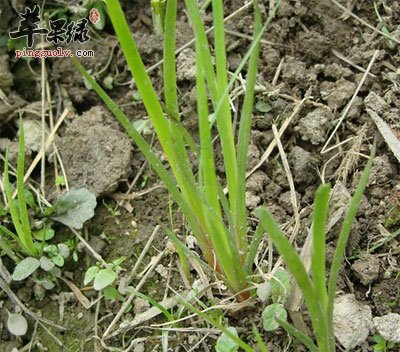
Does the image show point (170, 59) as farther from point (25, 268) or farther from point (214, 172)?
point (25, 268)

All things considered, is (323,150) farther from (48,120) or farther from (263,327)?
(48,120)

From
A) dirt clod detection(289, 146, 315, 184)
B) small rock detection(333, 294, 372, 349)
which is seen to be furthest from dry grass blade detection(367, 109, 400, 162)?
small rock detection(333, 294, 372, 349)

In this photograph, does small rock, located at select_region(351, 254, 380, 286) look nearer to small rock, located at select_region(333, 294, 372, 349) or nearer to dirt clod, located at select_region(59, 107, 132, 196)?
small rock, located at select_region(333, 294, 372, 349)

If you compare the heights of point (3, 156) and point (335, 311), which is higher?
point (3, 156)

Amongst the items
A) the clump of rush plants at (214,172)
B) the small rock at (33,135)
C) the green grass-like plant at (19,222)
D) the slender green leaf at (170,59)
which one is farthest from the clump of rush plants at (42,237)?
the slender green leaf at (170,59)

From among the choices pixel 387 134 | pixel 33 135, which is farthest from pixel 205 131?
pixel 33 135

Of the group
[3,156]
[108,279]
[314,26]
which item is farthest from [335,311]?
[3,156]

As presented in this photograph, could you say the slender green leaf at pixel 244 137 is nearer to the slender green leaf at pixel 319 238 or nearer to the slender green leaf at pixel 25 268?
the slender green leaf at pixel 319 238
